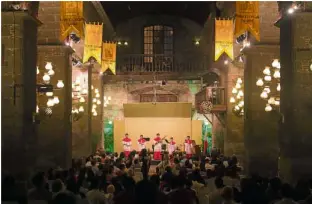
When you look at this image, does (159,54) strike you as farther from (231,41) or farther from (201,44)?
(231,41)

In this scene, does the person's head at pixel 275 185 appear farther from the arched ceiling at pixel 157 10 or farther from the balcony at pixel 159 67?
the arched ceiling at pixel 157 10

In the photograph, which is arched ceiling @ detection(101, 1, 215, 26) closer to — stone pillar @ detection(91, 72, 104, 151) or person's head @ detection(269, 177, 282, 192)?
stone pillar @ detection(91, 72, 104, 151)

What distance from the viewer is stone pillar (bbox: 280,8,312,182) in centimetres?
1529

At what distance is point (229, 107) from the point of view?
27.6 metres

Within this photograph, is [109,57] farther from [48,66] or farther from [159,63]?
[159,63]

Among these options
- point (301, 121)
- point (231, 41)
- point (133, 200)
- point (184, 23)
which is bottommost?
point (133, 200)

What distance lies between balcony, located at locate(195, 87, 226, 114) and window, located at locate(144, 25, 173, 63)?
1129 cm

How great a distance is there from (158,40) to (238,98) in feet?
52.1

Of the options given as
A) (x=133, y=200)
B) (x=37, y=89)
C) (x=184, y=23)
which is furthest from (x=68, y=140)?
(x=184, y=23)

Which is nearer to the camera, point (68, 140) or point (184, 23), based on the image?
point (68, 140)

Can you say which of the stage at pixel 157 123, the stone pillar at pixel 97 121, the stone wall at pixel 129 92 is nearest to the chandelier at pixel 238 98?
the stage at pixel 157 123

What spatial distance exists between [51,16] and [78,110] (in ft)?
21.6

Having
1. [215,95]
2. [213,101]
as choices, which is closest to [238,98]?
[215,95]

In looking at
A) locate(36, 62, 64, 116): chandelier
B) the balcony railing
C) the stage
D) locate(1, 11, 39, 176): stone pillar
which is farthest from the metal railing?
locate(1, 11, 39, 176): stone pillar
